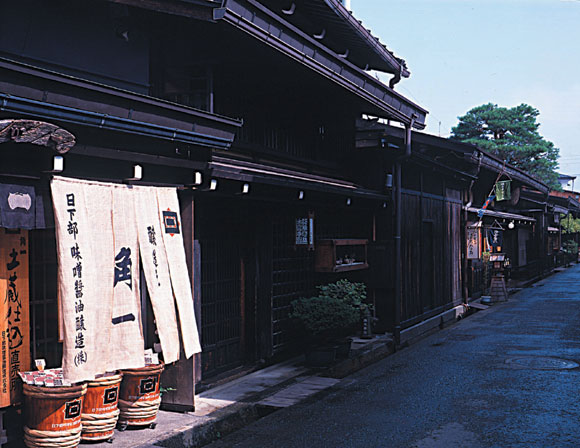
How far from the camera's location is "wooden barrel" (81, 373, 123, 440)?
8289mm

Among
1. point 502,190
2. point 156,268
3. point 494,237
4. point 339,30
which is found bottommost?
point 156,268

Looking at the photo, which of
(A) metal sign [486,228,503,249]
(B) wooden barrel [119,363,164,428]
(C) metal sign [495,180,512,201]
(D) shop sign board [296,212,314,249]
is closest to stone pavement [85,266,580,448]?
(B) wooden barrel [119,363,164,428]

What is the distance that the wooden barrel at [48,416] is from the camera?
7.61 m

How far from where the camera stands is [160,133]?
880cm

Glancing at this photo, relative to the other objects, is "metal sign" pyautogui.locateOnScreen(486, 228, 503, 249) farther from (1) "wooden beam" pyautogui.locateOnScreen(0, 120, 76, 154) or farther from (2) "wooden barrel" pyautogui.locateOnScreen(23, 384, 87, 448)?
(1) "wooden beam" pyautogui.locateOnScreen(0, 120, 76, 154)

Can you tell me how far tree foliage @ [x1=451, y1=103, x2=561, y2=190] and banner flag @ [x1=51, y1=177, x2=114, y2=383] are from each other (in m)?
68.8

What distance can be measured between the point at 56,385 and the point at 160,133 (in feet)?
11.6

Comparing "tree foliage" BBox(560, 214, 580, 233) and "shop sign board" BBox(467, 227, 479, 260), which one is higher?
"tree foliage" BBox(560, 214, 580, 233)

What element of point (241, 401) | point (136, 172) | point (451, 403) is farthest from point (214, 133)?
point (451, 403)

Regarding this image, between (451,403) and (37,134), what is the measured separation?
8165 mm

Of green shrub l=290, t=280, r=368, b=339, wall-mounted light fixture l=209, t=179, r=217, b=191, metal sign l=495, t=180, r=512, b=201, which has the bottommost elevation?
green shrub l=290, t=280, r=368, b=339

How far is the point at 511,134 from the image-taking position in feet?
252

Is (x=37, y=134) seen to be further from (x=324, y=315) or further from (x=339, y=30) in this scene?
(x=339, y=30)

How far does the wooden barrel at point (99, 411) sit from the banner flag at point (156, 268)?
0.97 metres
